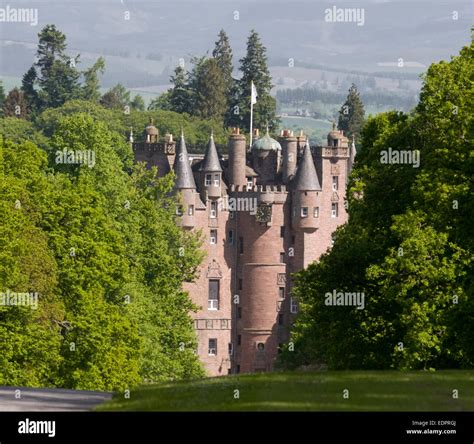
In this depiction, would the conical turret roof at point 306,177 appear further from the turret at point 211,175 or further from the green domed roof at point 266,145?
the turret at point 211,175

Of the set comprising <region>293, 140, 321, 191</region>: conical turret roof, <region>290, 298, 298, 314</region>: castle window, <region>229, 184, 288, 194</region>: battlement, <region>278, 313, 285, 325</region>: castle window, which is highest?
<region>293, 140, 321, 191</region>: conical turret roof

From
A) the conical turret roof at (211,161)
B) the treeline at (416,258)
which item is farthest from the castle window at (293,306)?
the treeline at (416,258)

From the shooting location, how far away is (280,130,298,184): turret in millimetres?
168000

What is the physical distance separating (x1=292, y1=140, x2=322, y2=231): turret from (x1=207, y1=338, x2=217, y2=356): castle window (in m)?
10.6

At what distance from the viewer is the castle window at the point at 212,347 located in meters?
165

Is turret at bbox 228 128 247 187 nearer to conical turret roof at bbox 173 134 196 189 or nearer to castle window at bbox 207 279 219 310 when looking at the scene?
conical turret roof at bbox 173 134 196 189

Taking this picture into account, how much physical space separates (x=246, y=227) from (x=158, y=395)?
388ft

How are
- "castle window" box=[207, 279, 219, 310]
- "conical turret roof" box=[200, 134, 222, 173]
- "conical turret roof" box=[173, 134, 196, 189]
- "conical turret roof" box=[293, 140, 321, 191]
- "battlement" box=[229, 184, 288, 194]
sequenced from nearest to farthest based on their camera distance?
1. "conical turret roof" box=[173, 134, 196, 189]
2. "castle window" box=[207, 279, 219, 310]
3. "conical turret roof" box=[200, 134, 222, 173]
4. "battlement" box=[229, 184, 288, 194]
5. "conical turret roof" box=[293, 140, 321, 191]

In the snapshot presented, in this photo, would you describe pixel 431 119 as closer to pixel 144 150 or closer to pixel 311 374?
pixel 311 374

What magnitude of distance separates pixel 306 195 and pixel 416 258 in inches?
3843

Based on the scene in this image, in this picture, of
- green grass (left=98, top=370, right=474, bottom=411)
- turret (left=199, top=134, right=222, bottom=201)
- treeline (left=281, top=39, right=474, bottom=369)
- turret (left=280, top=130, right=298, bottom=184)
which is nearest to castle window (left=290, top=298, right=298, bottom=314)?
turret (left=199, top=134, right=222, bottom=201)

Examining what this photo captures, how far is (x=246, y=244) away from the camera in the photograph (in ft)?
538
